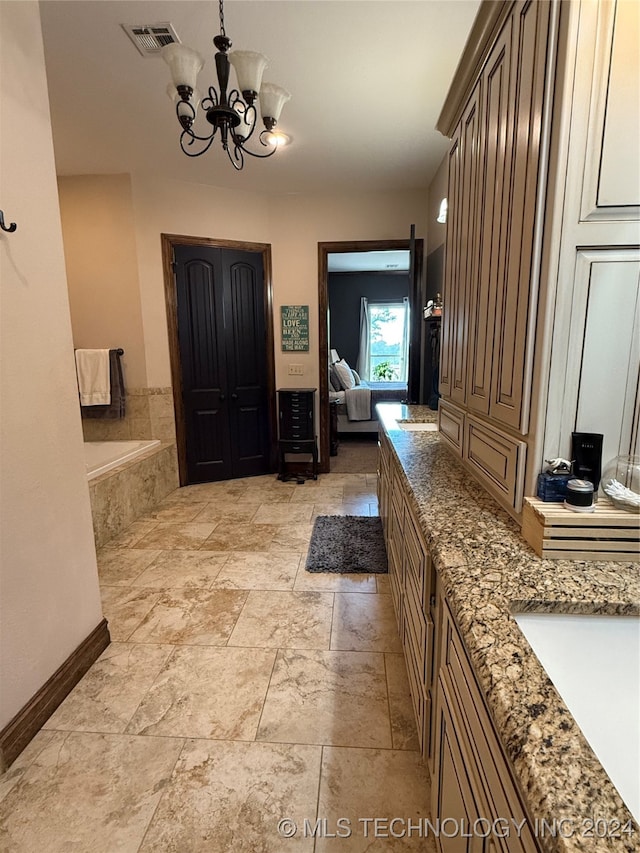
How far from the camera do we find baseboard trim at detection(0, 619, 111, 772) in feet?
4.68

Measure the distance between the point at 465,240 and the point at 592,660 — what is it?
4.83 ft

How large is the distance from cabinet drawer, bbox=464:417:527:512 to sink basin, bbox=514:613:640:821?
347 mm

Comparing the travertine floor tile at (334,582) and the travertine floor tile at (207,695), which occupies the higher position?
the travertine floor tile at (334,582)

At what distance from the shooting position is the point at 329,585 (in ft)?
8.11

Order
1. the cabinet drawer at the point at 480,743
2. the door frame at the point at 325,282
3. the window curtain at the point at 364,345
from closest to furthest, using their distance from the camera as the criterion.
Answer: the cabinet drawer at the point at 480,743
the door frame at the point at 325,282
the window curtain at the point at 364,345

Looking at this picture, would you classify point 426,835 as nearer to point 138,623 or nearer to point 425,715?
point 425,715

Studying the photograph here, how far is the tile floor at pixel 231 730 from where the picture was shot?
1226 millimetres

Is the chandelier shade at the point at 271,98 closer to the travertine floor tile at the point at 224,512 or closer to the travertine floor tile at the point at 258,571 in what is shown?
the travertine floor tile at the point at 258,571

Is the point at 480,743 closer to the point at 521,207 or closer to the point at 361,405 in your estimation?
the point at 521,207

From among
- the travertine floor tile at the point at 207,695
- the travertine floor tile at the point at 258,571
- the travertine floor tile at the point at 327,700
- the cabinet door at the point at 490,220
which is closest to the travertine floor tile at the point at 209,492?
the travertine floor tile at the point at 258,571

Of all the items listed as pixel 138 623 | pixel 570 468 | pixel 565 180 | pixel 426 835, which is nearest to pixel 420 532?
pixel 570 468

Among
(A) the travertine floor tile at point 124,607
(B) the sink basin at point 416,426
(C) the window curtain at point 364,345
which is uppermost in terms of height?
(C) the window curtain at point 364,345

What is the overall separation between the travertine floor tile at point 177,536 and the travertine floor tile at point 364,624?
4.14ft

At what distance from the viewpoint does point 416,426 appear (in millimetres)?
2756
